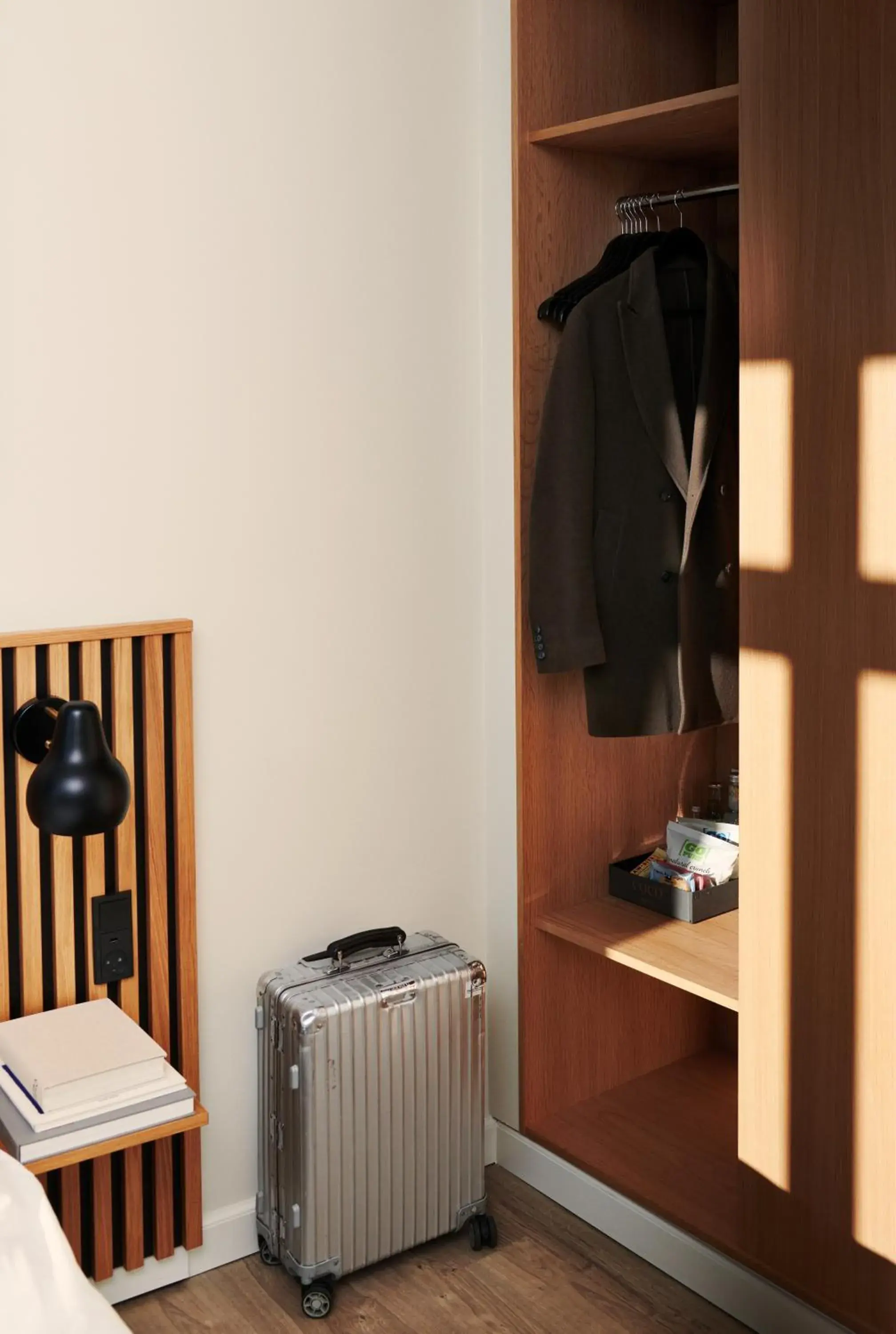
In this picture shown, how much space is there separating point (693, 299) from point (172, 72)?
96 cm

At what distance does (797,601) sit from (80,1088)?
3.85 feet

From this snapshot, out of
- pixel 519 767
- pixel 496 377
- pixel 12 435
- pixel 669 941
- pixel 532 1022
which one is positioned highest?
pixel 496 377

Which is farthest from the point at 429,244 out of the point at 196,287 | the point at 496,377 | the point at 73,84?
the point at 73,84

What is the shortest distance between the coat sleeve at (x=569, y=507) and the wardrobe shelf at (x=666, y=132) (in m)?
0.30

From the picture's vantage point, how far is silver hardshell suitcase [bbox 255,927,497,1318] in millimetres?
2072

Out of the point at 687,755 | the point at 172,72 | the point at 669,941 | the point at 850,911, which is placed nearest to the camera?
the point at 850,911

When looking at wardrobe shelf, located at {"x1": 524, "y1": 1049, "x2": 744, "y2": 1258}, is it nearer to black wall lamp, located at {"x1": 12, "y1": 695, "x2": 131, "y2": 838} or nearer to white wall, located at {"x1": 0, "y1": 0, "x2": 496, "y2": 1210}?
white wall, located at {"x1": 0, "y1": 0, "x2": 496, "y2": 1210}

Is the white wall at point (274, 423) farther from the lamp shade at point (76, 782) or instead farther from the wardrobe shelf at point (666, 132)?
the lamp shade at point (76, 782)

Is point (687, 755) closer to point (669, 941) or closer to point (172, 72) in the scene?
point (669, 941)

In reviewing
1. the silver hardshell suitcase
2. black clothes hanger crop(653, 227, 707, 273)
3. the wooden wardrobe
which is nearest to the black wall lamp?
the silver hardshell suitcase

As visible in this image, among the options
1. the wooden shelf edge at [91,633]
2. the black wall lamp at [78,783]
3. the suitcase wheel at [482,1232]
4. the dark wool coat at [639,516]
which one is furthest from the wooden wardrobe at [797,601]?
the black wall lamp at [78,783]

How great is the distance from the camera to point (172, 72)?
1961 millimetres

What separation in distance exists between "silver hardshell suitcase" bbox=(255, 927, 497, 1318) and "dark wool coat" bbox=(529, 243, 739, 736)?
570 mm

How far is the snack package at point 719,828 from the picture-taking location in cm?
241
